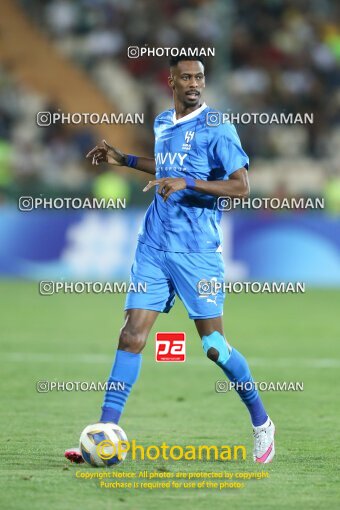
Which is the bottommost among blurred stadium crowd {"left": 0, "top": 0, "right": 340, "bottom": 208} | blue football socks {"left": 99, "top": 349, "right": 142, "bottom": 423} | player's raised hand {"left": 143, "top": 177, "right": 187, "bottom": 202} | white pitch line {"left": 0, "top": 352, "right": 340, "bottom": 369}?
blue football socks {"left": 99, "top": 349, "right": 142, "bottom": 423}

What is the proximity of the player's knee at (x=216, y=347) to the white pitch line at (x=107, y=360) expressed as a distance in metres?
4.46

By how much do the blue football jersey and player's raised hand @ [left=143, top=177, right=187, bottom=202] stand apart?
1.12ft

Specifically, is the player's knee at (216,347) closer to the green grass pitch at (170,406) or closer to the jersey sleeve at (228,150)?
the green grass pitch at (170,406)

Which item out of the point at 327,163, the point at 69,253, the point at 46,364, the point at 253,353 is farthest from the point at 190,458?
the point at 327,163

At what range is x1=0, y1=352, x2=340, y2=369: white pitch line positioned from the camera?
39.0 ft

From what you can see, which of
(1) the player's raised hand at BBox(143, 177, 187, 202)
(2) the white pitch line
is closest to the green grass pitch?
(2) the white pitch line

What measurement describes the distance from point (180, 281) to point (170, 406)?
8.09ft

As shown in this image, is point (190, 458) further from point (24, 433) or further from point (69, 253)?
point (69, 253)

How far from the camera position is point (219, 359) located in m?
7.33

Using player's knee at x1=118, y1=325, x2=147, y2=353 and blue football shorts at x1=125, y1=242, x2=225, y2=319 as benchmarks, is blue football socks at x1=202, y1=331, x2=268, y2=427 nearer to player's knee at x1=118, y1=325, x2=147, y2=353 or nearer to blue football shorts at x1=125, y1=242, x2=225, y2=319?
blue football shorts at x1=125, y1=242, x2=225, y2=319

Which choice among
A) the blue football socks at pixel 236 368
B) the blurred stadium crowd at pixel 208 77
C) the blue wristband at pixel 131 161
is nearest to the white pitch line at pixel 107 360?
the blue football socks at pixel 236 368

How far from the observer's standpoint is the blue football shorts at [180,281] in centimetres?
732

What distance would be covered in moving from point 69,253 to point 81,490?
1421 centimetres

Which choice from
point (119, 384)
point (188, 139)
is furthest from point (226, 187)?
point (119, 384)
